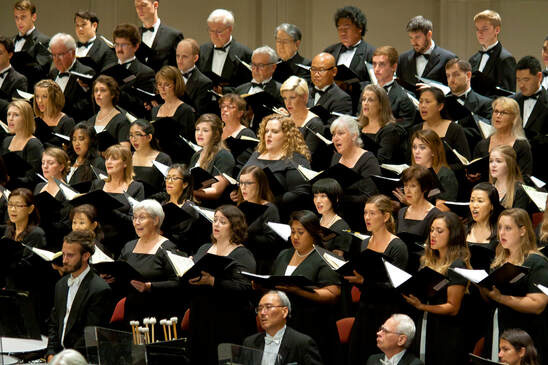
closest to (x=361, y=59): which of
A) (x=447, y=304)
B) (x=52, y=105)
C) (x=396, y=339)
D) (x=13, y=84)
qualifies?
(x=52, y=105)

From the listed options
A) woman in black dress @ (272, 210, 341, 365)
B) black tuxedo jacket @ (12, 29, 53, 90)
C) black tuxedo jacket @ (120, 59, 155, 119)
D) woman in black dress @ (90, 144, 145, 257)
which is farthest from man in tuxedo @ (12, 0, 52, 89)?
woman in black dress @ (272, 210, 341, 365)

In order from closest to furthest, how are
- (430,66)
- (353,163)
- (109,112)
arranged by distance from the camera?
(353,163) → (109,112) → (430,66)

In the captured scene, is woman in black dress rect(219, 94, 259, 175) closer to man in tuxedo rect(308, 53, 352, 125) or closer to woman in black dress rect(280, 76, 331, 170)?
woman in black dress rect(280, 76, 331, 170)

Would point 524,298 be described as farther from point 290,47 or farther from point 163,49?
point 163,49

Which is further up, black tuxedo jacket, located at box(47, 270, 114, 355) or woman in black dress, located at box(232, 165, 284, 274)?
woman in black dress, located at box(232, 165, 284, 274)

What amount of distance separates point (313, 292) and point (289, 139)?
1.41m

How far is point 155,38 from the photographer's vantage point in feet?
29.3

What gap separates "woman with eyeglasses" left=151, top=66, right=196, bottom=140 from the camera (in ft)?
25.7

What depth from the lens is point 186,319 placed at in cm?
618

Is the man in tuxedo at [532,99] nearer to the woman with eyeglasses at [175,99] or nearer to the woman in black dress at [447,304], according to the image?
the woman in black dress at [447,304]

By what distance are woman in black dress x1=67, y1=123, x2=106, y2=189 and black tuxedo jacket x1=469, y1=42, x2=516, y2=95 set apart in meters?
2.90

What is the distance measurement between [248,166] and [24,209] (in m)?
1.52

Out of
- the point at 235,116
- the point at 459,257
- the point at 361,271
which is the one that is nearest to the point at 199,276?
the point at 361,271

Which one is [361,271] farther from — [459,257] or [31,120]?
[31,120]
